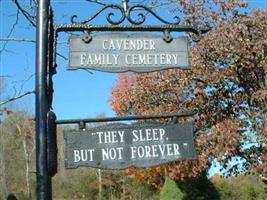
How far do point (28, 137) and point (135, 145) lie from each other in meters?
40.9

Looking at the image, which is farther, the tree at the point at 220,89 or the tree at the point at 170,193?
the tree at the point at 170,193

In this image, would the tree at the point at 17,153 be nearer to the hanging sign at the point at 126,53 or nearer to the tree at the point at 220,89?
the tree at the point at 220,89

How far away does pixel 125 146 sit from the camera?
149 inches

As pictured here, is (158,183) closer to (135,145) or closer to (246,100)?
(246,100)

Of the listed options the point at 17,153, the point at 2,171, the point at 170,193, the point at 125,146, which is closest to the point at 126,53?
the point at 125,146

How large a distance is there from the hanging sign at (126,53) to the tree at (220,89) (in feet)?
45.5

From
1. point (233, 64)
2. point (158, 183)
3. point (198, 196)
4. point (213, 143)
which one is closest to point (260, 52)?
point (233, 64)

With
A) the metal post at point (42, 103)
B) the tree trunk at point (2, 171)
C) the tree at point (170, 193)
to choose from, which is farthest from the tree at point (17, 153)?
the metal post at point (42, 103)

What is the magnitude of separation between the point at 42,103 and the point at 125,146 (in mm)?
667

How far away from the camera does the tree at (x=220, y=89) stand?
18203mm

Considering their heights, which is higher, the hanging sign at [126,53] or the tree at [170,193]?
the tree at [170,193]

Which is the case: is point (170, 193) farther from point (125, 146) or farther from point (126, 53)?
point (125, 146)

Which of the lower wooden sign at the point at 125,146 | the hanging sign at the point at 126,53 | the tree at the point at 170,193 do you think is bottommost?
the lower wooden sign at the point at 125,146

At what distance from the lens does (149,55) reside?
406 cm
